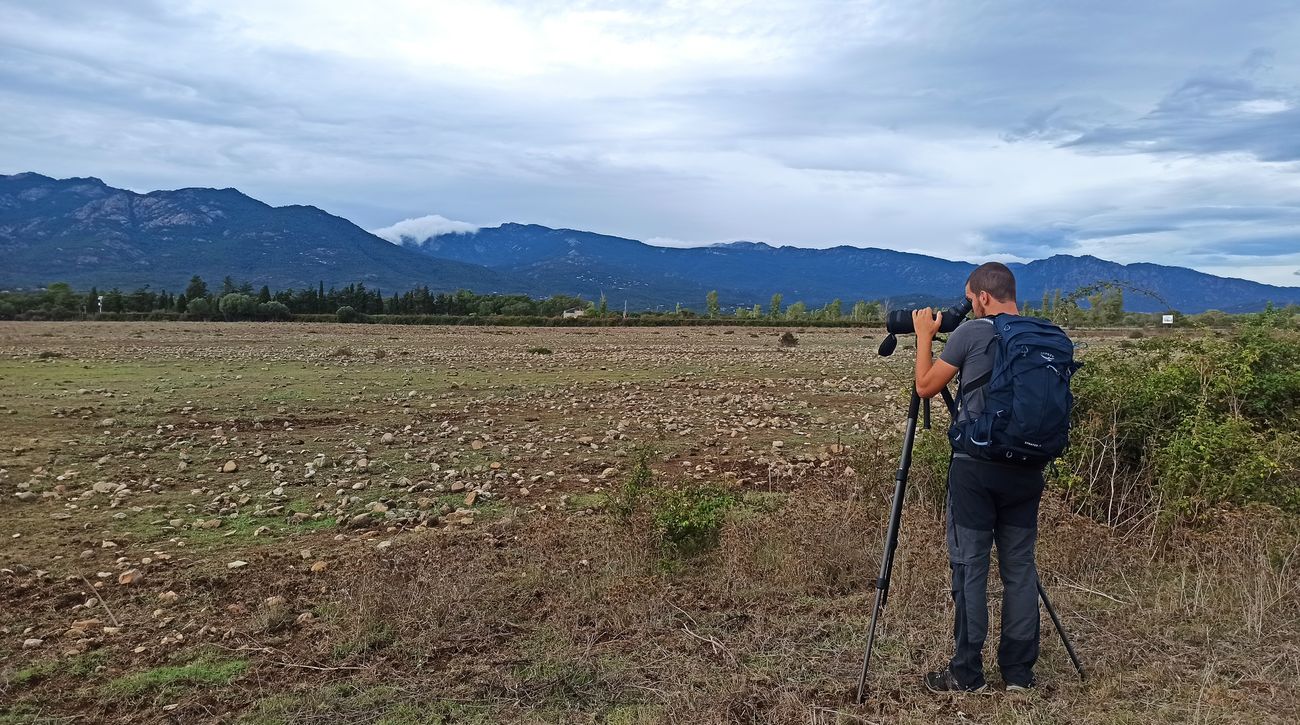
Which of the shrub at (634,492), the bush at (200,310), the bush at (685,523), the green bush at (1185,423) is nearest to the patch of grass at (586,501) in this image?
the shrub at (634,492)

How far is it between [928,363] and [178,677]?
16.8 feet

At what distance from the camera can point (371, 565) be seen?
6715 millimetres

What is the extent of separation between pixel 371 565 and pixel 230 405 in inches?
439

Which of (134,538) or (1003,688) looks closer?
(1003,688)

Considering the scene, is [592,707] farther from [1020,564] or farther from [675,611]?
[1020,564]

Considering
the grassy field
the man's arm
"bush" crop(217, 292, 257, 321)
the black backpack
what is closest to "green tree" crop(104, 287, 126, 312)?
"bush" crop(217, 292, 257, 321)

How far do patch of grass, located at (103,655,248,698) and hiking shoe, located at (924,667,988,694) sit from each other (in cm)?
436

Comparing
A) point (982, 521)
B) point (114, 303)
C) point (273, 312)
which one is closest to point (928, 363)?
point (982, 521)

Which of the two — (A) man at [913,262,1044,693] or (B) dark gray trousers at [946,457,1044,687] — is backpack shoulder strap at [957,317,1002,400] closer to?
(A) man at [913,262,1044,693]

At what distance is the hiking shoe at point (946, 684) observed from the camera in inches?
172

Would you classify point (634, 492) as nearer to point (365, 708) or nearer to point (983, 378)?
point (365, 708)

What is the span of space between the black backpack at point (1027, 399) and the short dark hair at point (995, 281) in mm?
335

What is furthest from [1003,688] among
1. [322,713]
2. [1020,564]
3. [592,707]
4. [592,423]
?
[592,423]

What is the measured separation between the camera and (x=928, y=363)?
4441mm
